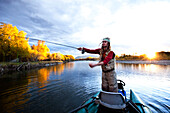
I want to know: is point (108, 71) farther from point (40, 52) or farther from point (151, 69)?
point (40, 52)

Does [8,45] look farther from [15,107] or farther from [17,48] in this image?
[15,107]

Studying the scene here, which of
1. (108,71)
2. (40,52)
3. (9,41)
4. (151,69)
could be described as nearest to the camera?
(108,71)

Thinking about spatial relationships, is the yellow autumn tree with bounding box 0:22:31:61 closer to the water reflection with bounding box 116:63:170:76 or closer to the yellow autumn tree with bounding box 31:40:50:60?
the yellow autumn tree with bounding box 31:40:50:60

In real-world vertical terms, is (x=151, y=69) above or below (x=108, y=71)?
below

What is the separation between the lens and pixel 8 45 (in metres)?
25.4

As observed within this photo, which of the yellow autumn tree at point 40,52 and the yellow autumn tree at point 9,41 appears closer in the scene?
the yellow autumn tree at point 9,41

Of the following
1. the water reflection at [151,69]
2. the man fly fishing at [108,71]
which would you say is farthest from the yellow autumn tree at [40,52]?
the man fly fishing at [108,71]

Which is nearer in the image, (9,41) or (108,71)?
(108,71)

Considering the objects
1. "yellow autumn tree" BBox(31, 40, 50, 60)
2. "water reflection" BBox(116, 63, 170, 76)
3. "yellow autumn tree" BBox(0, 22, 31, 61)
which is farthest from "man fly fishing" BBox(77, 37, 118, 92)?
"yellow autumn tree" BBox(31, 40, 50, 60)

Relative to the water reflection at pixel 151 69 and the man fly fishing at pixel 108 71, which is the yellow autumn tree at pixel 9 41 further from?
the water reflection at pixel 151 69

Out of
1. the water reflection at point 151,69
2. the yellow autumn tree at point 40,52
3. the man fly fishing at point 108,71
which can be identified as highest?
the yellow autumn tree at point 40,52

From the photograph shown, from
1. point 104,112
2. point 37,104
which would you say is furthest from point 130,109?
point 37,104

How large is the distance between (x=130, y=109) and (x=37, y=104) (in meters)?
6.02

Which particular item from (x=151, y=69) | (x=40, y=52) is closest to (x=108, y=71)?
(x=151, y=69)
